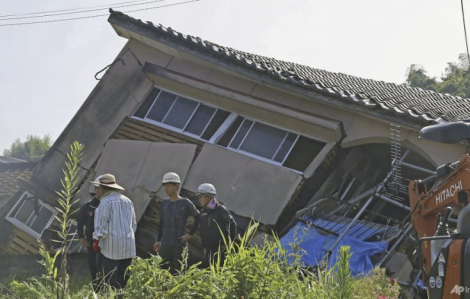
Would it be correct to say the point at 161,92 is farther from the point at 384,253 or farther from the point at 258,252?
the point at 258,252

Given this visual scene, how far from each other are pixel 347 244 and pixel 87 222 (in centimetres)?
401

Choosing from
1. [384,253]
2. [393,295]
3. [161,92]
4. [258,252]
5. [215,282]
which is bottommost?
[215,282]

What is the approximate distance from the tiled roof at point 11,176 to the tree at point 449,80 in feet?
87.0

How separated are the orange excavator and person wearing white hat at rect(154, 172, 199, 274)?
9.94ft

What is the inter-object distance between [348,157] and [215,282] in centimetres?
942

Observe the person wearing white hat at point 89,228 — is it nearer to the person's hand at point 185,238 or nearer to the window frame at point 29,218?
the person's hand at point 185,238

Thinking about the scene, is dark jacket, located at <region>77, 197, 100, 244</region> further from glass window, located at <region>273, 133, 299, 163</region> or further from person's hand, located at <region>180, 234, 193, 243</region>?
glass window, located at <region>273, 133, 299, 163</region>

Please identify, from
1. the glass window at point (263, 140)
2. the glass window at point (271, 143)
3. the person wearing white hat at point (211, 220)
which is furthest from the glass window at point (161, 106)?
the person wearing white hat at point (211, 220)

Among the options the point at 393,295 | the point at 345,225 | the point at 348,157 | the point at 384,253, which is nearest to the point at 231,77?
the point at 348,157

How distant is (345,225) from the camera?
36.8 feet

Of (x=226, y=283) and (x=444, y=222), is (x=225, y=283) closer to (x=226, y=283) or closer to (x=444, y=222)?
(x=226, y=283)

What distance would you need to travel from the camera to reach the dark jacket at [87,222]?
8.88m

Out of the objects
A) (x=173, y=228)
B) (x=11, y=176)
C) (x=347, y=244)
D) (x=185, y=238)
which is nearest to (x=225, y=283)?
(x=185, y=238)

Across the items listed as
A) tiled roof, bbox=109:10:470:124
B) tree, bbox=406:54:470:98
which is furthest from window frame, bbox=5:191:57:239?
tree, bbox=406:54:470:98
